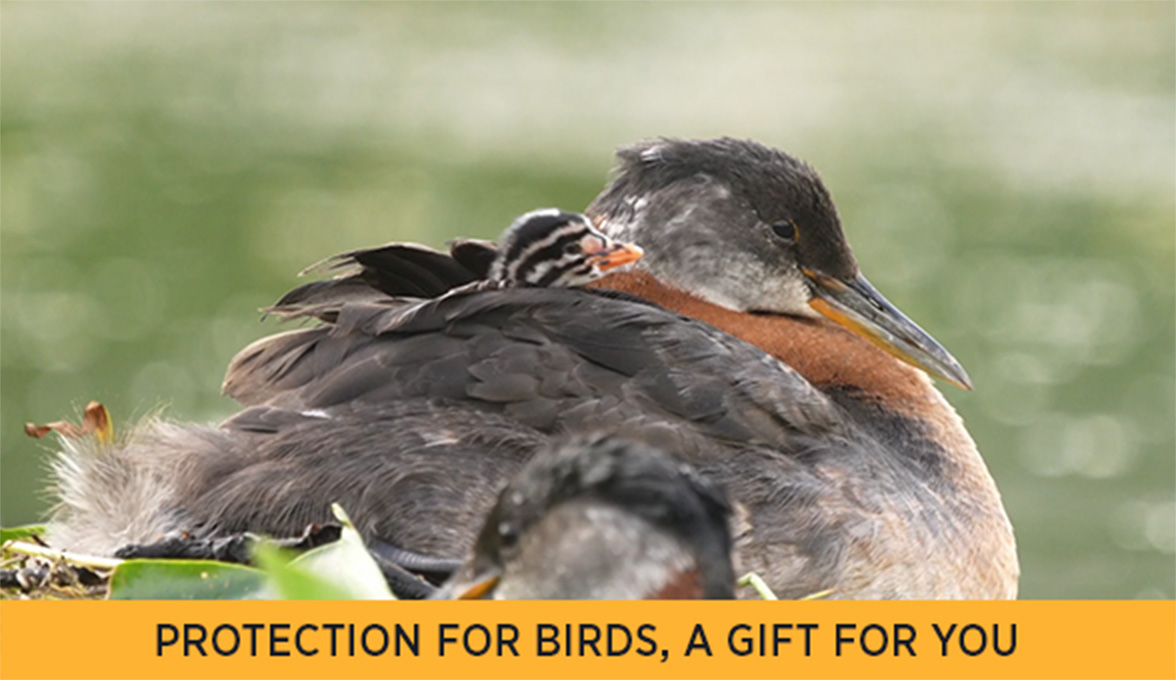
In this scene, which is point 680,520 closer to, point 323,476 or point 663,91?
point 323,476

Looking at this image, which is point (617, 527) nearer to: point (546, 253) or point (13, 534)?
point (13, 534)

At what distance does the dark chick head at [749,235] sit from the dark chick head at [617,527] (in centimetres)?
290

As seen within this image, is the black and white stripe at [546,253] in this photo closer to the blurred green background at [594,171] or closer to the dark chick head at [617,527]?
the dark chick head at [617,527]

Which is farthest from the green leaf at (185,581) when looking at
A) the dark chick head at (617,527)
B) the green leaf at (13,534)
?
the green leaf at (13,534)

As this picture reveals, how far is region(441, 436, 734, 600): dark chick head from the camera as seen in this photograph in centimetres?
243

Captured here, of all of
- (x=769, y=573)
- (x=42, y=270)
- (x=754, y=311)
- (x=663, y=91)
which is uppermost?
(x=663, y=91)

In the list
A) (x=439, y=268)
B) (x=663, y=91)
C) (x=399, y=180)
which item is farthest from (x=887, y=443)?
(x=663, y=91)

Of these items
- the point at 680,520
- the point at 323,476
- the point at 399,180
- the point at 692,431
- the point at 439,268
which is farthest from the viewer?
the point at 399,180

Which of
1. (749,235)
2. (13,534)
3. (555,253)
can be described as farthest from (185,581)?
(749,235)

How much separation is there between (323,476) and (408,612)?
1.35 m

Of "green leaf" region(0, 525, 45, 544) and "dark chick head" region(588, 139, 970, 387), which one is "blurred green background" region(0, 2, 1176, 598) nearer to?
"dark chick head" region(588, 139, 970, 387)

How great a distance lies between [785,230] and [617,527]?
3114 mm

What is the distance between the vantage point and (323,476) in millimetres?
3984

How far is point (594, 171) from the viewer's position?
18.9 meters
